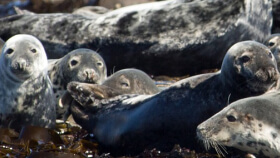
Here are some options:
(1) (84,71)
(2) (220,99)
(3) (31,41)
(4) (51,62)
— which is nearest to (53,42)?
(4) (51,62)

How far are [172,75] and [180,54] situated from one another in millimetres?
286

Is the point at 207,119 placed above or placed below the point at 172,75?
above

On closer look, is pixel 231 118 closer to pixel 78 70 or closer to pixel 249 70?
pixel 249 70

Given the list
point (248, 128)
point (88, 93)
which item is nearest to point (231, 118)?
point (248, 128)

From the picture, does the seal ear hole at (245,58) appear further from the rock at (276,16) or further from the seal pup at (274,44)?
the rock at (276,16)

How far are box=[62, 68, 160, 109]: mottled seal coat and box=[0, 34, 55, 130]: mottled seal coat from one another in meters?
0.26

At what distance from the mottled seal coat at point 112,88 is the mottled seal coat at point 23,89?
0.26 metres

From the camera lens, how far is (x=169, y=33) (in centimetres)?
896

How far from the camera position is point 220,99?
5621mm

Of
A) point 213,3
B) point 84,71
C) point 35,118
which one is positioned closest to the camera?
point 35,118

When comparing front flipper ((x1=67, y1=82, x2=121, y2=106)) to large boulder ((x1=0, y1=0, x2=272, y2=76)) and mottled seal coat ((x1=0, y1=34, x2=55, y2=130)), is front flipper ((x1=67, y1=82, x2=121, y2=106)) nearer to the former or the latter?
mottled seal coat ((x1=0, y1=34, x2=55, y2=130))

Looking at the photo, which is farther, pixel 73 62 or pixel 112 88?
pixel 73 62

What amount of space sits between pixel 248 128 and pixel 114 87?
225 centimetres

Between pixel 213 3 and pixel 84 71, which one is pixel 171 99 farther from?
pixel 213 3
